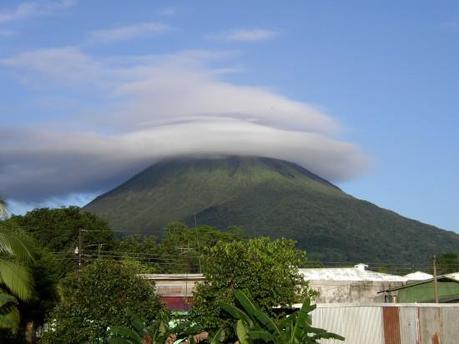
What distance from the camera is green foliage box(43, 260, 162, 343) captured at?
24.0m

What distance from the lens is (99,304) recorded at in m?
24.1

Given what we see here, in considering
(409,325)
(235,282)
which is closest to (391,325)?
(409,325)

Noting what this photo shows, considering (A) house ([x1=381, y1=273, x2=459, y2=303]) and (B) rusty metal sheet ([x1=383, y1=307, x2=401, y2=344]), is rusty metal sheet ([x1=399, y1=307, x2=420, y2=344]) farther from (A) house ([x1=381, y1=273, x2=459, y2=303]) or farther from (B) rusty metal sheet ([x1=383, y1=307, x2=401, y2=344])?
(A) house ([x1=381, y1=273, x2=459, y2=303])

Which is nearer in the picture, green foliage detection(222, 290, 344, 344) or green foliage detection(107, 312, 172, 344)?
green foliage detection(222, 290, 344, 344)

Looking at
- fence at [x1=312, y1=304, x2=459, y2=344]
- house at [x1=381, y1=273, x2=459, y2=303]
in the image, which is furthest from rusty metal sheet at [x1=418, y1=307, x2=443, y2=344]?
house at [x1=381, y1=273, x2=459, y2=303]

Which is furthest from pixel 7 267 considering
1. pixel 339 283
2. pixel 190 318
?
pixel 339 283

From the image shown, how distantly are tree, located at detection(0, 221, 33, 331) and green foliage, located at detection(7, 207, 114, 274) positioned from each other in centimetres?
5632

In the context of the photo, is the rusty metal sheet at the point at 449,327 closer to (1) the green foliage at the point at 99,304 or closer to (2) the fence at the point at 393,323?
(2) the fence at the point at 393,323

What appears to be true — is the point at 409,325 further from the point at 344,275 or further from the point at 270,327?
the point at 344,275

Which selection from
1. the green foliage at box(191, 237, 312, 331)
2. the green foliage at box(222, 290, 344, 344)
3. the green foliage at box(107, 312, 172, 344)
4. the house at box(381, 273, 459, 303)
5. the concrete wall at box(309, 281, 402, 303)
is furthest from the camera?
the concrete wall at box(309, 281, 402, 303)

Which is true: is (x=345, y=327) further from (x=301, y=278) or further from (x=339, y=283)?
(x=339, y=283)

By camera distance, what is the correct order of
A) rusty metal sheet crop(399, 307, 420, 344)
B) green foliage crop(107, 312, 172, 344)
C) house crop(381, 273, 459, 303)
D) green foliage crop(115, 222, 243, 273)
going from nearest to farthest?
green foliage crop(107, 312, 172, 344) < rusty metal sheet crop(399, 307, 420, 344) < house crop(381, 273, 459, 303) < green foliage crop(115, 222, 243, 273)

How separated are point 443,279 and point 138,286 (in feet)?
56.1

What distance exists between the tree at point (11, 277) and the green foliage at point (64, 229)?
56.3 metres
